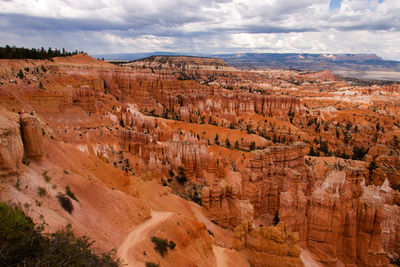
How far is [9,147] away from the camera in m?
10.6

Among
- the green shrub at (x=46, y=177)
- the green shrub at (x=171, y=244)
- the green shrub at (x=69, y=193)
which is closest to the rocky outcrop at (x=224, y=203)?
the green shrub at (x=171, y=244)

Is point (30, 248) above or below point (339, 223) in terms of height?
above

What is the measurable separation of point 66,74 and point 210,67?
366 ft

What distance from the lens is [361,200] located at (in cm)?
2086

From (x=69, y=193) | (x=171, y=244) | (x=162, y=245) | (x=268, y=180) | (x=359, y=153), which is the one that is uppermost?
(x=69, y=193)

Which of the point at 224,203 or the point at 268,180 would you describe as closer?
the point at 224,203

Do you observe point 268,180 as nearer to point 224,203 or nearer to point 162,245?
point 224,203

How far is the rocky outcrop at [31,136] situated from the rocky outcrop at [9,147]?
0.78 m

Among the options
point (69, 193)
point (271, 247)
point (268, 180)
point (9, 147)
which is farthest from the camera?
point (268, 180)

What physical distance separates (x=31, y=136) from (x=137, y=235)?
693 cm

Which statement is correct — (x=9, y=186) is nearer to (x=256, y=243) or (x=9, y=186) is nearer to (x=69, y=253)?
(x=69, y=253)

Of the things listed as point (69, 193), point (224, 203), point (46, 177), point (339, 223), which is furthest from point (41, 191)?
point (339, 223)

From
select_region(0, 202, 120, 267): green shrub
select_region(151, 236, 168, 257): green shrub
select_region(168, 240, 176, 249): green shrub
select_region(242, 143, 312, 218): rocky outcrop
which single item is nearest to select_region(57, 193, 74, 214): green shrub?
select_region(0, 202, 120, 267): green shrub

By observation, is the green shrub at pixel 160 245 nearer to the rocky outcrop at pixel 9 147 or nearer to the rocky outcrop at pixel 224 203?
the rocky outcrop at pixel 9 147
